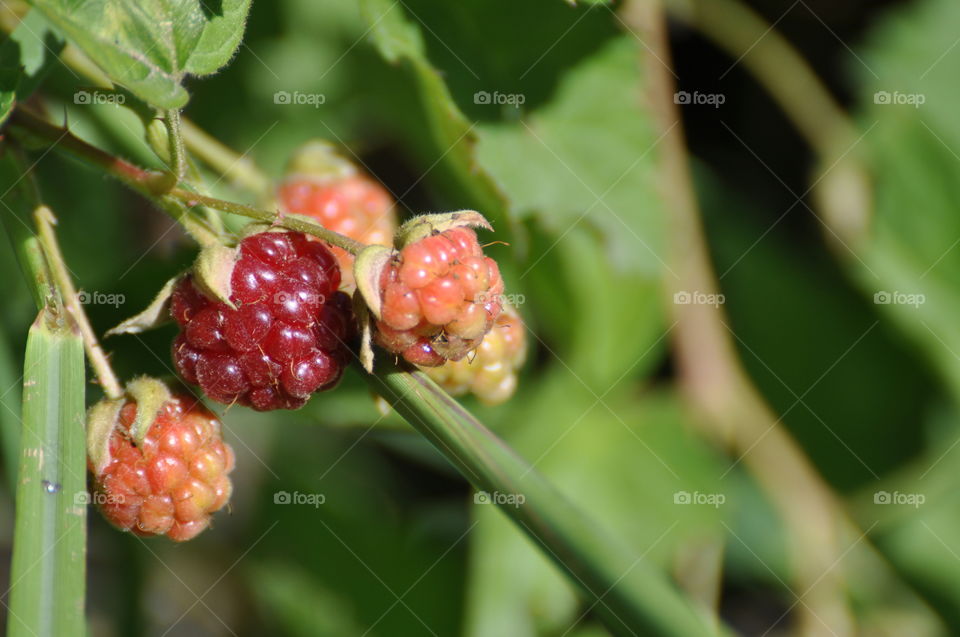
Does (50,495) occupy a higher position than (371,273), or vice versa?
(371,273)

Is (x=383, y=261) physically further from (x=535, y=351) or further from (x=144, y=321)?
(x=535, y=351)

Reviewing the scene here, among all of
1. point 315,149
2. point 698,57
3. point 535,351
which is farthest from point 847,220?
point 315,149

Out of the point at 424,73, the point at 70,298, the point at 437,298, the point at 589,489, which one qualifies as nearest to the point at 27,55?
the point at 70,298

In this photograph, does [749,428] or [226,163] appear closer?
[226,163]

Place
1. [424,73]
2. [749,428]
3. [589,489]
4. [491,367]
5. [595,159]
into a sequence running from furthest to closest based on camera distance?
[749,428], [589,489], [595,159], [424,73], [491,367]

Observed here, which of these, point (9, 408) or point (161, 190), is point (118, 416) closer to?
point (161, 190)

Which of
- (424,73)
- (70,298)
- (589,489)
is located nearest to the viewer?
(70,298)
